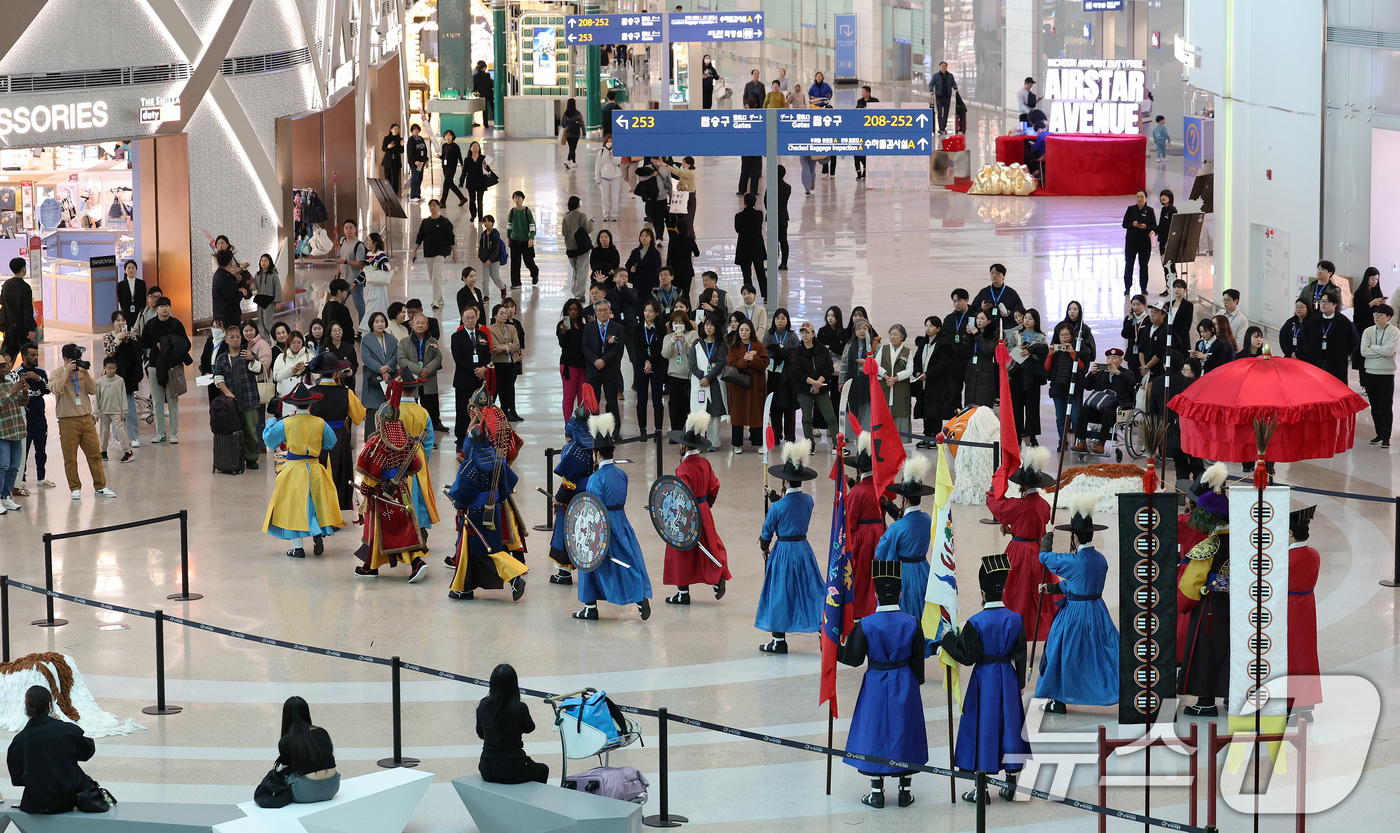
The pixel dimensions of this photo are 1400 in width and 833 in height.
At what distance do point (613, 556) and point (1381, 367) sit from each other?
29.3 feet

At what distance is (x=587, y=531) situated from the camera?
1238cm

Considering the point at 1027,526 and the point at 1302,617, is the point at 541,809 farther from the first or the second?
the point at 1302,617

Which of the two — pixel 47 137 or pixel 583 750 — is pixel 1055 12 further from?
pixel 583 750

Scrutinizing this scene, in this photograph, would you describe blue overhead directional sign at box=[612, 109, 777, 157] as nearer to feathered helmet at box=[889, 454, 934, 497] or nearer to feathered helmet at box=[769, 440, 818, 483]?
feathered helmet at box=[769, 440, 818, 483]

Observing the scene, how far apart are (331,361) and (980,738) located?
7.75 m

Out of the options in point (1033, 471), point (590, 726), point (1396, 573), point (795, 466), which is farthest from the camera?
point (1396, 573)

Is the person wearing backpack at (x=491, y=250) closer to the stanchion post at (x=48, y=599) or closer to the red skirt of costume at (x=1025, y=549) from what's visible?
the stanchion post at (x=48, y=599)

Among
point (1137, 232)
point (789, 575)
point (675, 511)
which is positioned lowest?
A: point (789, 575)

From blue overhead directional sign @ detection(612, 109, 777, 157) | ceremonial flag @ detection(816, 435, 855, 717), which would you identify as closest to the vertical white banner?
ceremonial flag @ detection(816, 435, 855, 717)

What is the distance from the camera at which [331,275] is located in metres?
30.0

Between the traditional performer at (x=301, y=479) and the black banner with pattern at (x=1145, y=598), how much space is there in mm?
7530

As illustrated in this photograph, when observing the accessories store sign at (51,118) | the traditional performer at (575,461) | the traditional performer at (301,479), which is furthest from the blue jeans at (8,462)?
the accessories store sign at (51,118)

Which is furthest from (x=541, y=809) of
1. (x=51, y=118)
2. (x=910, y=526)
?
(x=51, y=118)

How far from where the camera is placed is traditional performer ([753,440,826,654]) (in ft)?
38.7
